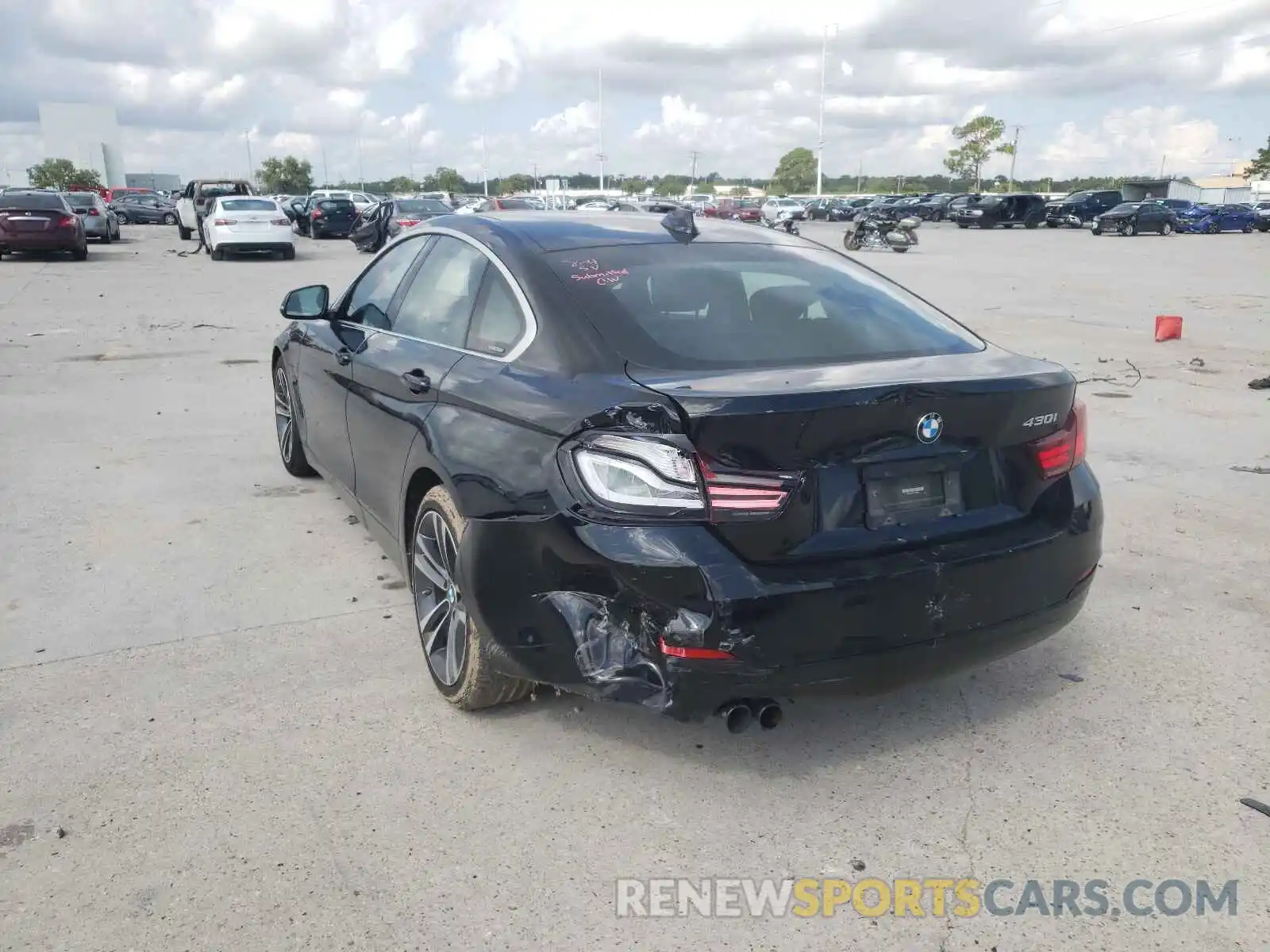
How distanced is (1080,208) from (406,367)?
49.7 metres

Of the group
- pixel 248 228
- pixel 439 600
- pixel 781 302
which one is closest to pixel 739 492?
pixel 781 302

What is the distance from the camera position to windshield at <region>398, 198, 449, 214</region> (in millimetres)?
29453

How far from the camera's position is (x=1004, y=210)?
47.5m

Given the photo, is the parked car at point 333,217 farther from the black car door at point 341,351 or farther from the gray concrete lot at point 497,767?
the black car door at point 341,351

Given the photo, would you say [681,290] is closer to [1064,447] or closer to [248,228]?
[1064,447]

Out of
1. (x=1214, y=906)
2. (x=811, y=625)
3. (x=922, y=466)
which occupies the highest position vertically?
(x=922, y=466)

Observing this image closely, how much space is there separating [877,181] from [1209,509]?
153521mm

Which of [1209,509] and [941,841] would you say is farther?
[1209,509]

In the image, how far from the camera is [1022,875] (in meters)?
2.72

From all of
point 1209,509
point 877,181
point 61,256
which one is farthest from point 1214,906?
point 877,181

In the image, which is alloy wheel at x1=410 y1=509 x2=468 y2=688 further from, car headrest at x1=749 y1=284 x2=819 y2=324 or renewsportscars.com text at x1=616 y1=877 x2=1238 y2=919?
car headrest at x1=749 y1=284 x2=819 y2=324

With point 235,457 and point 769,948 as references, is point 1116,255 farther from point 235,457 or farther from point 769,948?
point 769,948

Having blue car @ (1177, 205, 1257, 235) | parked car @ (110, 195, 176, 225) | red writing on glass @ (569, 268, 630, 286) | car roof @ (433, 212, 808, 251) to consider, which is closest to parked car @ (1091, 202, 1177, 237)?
blue car @ (1177, 205, 1257, 235)

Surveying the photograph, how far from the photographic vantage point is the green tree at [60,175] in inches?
3462
